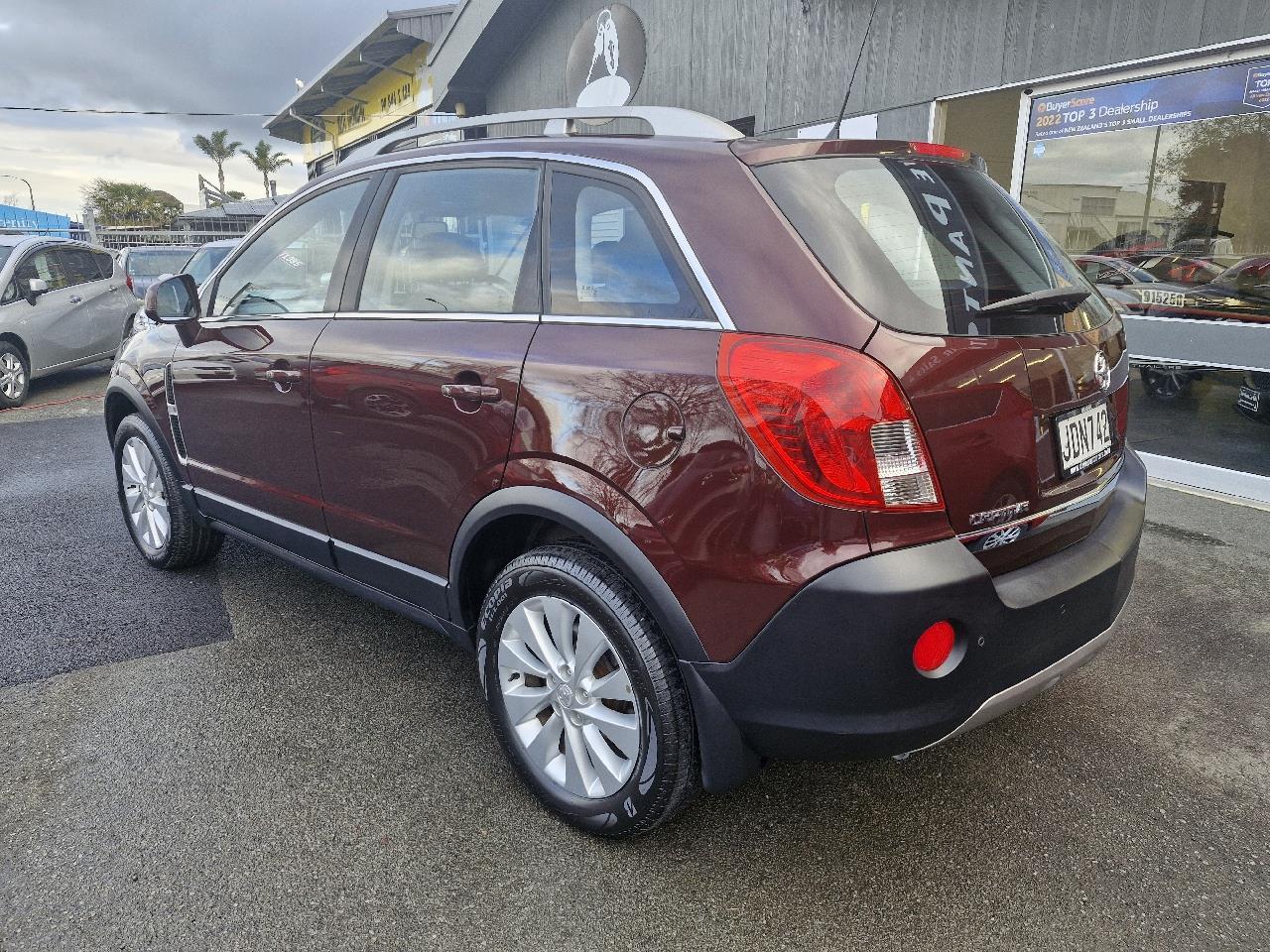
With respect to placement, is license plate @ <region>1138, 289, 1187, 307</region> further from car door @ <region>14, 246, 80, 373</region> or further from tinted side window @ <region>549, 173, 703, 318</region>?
car door @ <region>14, 246, 80, 373</region>

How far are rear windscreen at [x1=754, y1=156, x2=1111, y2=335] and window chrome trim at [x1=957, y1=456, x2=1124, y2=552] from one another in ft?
1.36

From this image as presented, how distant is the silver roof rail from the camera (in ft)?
7.63

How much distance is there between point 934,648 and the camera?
179 centimetres

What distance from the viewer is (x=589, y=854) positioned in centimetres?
223

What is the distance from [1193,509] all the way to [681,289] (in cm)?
435

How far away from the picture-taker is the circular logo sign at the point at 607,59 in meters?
10.7

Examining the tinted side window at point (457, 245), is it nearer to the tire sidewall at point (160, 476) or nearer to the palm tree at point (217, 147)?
the tire sidewall at point (160, 476)

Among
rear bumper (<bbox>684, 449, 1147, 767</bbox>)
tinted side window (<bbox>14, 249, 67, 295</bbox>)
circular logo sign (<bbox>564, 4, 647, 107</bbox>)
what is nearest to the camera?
rear bumper (<bbox>684, 449, 1147, 767</bbox>)

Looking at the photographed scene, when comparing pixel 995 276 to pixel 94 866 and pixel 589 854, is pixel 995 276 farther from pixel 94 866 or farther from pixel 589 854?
pixel 94 866

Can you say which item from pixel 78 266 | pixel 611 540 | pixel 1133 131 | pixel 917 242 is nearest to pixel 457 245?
pixel 611 540

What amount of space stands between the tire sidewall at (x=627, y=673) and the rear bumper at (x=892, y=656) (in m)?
0.17

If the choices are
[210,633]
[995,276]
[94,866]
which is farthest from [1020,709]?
[210,633]

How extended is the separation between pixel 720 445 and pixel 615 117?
4.23ft

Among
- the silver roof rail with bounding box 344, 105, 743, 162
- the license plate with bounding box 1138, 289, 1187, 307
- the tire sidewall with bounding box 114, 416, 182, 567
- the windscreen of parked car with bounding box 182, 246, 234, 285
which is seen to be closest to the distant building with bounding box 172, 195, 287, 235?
the windscreen of parked car with bounding box 182, 246, 234, 285
